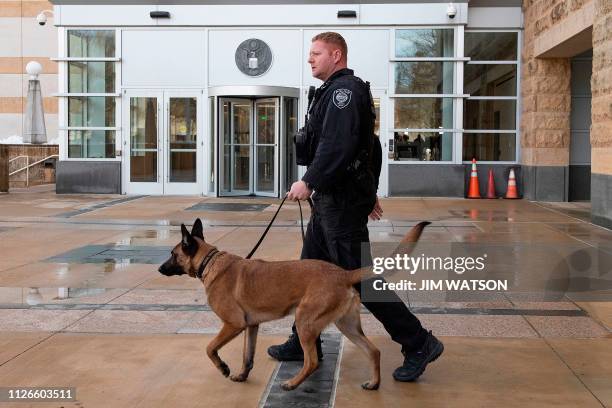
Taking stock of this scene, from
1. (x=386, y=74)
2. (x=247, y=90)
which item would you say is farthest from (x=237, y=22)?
(x=386, y=74)

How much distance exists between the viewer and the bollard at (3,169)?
65.1 ft

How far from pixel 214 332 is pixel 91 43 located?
15678 mm

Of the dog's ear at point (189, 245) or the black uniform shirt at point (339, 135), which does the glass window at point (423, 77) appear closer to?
the black uniform shirt at point (339, 135)

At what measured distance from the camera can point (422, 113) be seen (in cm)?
1956

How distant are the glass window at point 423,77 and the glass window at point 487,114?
99cm

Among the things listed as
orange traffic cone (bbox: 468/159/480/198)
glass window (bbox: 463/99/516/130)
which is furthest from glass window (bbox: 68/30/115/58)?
orange traffic cone (bbox: 468/159/480/198)

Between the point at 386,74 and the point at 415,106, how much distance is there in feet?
3.41

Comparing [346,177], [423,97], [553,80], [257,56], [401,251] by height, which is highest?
[257,56]

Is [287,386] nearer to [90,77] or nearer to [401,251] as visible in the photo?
[401,251]

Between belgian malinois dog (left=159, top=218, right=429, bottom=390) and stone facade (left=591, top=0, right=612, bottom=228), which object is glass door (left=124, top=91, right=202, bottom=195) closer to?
stone facade (left=591, top=0, right=612, bottom=228)

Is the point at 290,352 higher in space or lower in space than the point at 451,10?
lower

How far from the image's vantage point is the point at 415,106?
19.5 m

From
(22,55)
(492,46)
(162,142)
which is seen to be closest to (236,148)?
(162,142)

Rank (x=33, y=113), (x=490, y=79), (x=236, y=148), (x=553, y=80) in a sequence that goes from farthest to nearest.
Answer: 1. (x=33, y=113)
2. (x=490, y=79)
3. (x=236, y=148)
4. (x=553, y=80)
